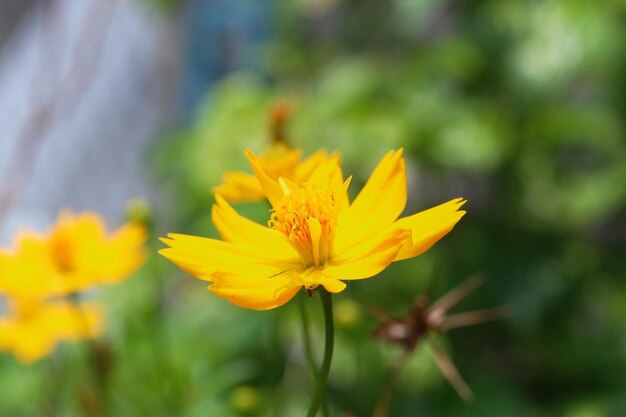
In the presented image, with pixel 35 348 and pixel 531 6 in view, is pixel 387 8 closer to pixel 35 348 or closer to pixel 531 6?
pixel 531 6

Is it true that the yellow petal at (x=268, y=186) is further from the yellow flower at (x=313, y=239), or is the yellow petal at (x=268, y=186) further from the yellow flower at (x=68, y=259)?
the yellow flower at (x=68, y=259)

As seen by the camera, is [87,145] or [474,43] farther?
[87,145]

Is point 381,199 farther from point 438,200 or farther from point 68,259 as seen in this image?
point 438,200

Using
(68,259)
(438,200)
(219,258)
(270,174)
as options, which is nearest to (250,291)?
(219,258)

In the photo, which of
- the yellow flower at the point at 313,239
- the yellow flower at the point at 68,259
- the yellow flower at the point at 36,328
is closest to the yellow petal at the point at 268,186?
the yellow flower at the point at 313,239

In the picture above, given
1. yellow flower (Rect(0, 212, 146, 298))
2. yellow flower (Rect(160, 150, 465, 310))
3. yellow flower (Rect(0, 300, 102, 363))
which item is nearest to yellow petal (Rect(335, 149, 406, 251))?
yellow flower (Rect(160, 150, 465, 310))

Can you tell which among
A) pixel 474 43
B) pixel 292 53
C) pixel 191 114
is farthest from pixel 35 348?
pixel 191 114

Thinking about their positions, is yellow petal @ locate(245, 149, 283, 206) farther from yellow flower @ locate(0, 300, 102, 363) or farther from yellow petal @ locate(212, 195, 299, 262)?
yellow flower @ locate(0, 300, 102, 363)
